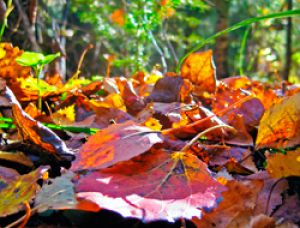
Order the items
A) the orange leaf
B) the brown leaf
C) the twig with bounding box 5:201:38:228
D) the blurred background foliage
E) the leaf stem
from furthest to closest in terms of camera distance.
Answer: the blurred background foliage < the orange leaf < the brown leaf < the leaf stem < the twig with bounding box 5:201:38:228

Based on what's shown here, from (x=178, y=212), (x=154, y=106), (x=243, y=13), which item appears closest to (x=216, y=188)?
(x=178, y=212)

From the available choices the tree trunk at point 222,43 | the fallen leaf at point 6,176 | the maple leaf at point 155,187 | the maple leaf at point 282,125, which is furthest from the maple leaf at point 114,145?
the tree trunk at point 222,43

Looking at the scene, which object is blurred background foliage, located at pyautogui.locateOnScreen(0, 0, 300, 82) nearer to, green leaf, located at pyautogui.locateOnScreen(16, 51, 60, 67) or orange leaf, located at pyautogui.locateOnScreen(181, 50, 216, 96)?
orange leaf, located at pyautogui.locateOnScreen(181, 50, 216, 96)

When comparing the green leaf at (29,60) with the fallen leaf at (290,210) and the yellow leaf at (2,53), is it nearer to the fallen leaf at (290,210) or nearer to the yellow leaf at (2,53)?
the yellow leaf at (2,53)

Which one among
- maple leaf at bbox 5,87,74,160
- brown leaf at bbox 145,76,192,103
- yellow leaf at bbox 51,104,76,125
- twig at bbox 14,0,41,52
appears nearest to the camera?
maple leaf at bbox 5,87,74,160

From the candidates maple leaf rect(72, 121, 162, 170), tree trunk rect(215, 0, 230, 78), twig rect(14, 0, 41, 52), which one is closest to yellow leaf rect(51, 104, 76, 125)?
maple leaf rect(72, 121, 162, 170)

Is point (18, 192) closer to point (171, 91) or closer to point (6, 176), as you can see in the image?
point (6, 176)

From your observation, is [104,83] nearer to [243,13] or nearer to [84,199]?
[84,199]
